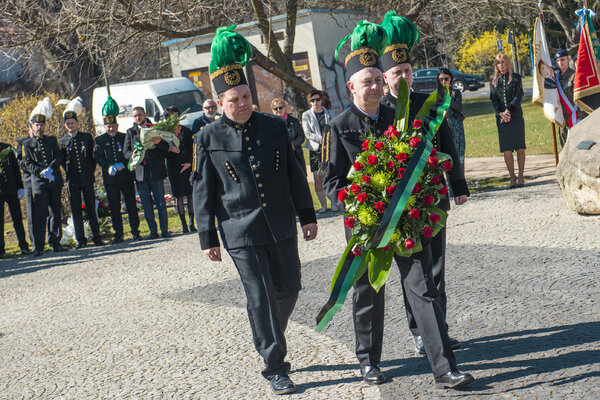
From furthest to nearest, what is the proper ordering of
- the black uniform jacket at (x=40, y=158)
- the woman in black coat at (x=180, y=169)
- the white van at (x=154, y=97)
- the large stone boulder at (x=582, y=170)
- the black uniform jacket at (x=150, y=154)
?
the white van at (x=154, y=97) → the woman in black coat at (x=180, y=169) → the black uniform jacket at (x=150, y=154) → the black uniform jacket at (x=40, y=158) → the large stone boulder at (x=582, y=170)

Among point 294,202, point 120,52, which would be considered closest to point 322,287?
Answer: point 294,202

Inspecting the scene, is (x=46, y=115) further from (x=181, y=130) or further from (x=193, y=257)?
(x=193, y=257)

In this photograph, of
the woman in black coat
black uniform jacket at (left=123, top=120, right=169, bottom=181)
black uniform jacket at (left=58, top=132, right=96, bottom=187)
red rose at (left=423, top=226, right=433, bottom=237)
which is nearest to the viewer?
red rose at (left=423, top=226, right=433, bottom=237)

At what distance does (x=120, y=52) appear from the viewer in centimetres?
A: 1284

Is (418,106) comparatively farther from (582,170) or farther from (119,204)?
(119,204)

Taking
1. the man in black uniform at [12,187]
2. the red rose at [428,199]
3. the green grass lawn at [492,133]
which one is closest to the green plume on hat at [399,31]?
the red rose at [428,199]

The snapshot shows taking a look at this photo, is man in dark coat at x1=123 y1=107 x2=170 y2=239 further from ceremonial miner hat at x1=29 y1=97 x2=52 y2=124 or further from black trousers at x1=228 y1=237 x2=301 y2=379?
black trousers at x1=228 y1=237 x2=301 y2=379

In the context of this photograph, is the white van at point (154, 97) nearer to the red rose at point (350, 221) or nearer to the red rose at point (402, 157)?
the red rose at point (350, 221)

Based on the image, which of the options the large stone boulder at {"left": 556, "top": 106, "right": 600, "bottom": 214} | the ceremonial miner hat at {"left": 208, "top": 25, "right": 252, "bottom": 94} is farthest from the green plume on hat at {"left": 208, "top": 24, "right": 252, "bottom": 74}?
the large stone boulder at {"left": 556, "top": 106, "right": 600, "bottom": 214}

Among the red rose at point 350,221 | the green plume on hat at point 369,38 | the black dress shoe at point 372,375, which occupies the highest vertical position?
the green plume on hat at point 369,38

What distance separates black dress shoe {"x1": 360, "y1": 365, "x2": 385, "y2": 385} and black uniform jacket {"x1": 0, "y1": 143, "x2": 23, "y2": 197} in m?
9.26

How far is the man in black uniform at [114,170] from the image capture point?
12430 mm

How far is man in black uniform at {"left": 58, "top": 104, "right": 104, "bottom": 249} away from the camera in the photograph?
12.5m

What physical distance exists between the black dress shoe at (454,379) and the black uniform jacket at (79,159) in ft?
30.1
